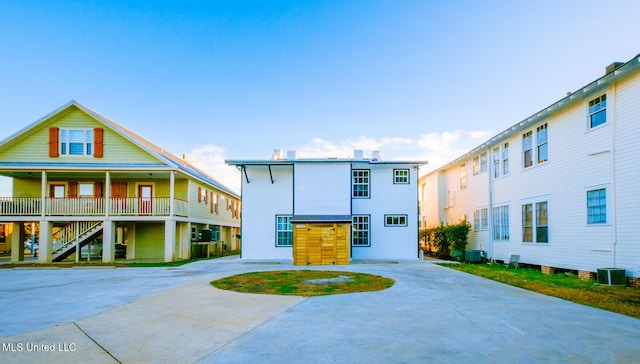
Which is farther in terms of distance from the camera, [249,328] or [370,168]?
[370,168]

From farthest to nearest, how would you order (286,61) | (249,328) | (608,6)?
(286,61) → (608,6) → (249,328)

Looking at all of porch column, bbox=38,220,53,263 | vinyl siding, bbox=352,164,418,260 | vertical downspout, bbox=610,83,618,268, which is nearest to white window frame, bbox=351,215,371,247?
vinyl siding, bbox=352,164,418,260

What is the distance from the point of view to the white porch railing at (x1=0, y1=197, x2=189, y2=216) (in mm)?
21625

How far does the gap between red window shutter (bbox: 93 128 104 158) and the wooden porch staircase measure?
391 centimetres

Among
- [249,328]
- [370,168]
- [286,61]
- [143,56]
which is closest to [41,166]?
[143,56]

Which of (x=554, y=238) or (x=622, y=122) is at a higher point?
(x=622, y=122)

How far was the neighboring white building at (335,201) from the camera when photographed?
21.8 metres

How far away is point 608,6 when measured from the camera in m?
12.8

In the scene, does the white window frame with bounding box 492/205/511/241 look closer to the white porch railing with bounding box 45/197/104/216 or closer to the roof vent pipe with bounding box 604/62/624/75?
the roof vent pipe with bounding box 604/62/624/75

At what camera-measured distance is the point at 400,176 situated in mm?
22891

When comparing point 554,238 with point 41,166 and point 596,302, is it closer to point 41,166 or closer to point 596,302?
point 596,302

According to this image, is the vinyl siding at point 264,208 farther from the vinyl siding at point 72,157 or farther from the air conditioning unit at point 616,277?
the air conditioning unit at point 616,277

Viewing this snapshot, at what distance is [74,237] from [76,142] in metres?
5.38

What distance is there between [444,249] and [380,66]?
11508 millimetres
